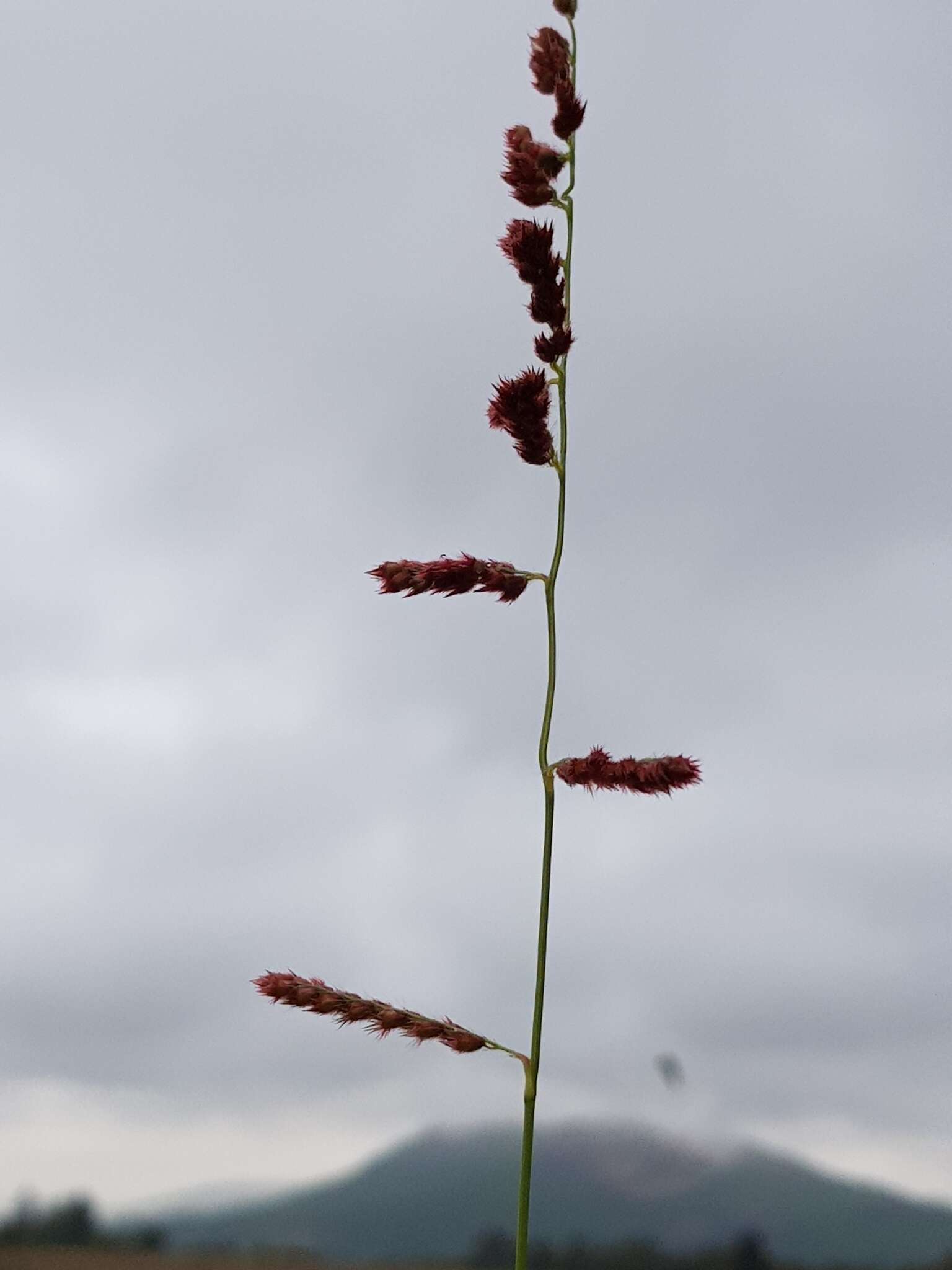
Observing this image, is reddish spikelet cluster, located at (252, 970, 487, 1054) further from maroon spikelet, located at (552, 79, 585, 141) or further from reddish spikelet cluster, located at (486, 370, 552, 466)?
maroon spikelet, located at (552, 79, 585, 141)

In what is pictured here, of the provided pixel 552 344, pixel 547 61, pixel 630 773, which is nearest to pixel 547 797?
pixel 630 773

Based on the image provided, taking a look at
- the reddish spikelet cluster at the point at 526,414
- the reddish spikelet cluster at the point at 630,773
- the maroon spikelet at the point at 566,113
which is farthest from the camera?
the maroon spikelet at the point at 566,113

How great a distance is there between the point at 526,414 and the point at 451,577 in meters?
0.30

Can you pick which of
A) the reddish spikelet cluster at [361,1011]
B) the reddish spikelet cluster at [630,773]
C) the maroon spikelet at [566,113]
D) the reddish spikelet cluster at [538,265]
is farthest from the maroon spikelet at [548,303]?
the reddish spikelet cluster at [361,1011]

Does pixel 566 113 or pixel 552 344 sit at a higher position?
pixel 566 113

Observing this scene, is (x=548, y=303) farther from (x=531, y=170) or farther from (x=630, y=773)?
(x=630, y=773)

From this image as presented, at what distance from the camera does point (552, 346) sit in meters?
2.30

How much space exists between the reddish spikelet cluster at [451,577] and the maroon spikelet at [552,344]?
370 millimetres

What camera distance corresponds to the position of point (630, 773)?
2.05 metres

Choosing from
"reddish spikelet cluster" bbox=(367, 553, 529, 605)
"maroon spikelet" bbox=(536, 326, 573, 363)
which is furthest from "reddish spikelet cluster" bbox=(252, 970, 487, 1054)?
"maroon spikelet" bbox=(536, 326, 573, 363)

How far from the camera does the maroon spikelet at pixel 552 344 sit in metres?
2.29

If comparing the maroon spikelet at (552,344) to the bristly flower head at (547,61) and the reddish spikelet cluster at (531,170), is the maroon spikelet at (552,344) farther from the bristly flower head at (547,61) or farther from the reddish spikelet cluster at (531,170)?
the bristly flower head at (547,61)

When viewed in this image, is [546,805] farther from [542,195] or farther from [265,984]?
[542,195]

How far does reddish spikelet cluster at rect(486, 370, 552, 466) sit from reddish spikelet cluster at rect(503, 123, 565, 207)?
1.11ft
